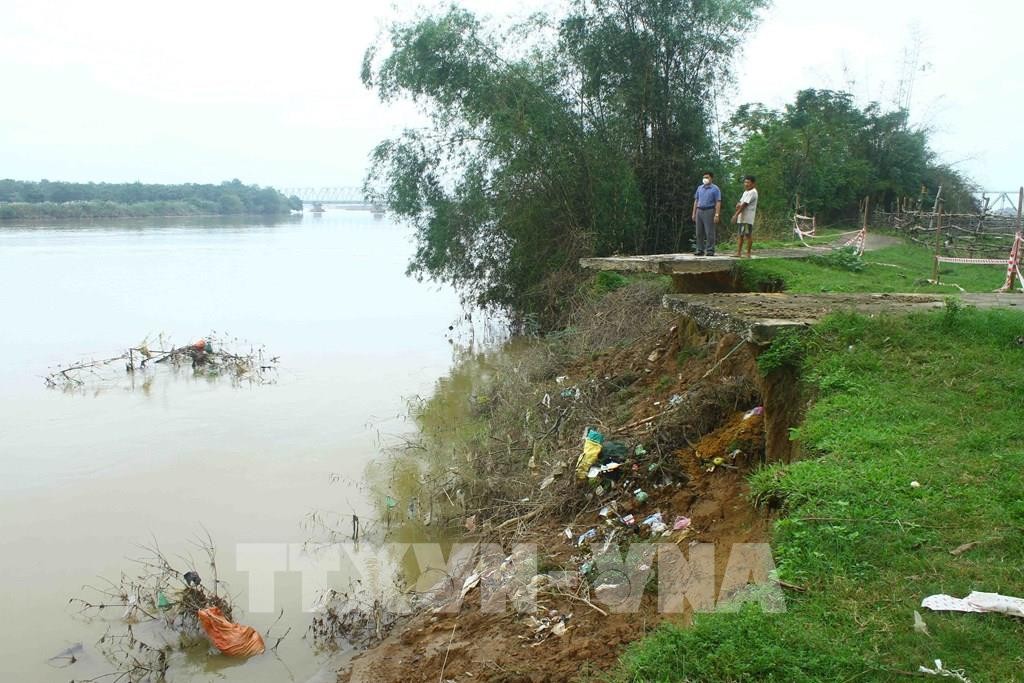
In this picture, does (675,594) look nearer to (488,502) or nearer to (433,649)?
(433,649)

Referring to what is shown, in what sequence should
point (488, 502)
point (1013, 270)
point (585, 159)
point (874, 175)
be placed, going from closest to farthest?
point (488, 502), point (1013, 270), point (585, 159), point (874, 175)

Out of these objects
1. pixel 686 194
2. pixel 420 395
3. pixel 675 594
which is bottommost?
pixel 420 395

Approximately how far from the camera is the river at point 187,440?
638 cm

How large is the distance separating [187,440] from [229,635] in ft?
20.2

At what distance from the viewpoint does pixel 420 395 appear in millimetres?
13734

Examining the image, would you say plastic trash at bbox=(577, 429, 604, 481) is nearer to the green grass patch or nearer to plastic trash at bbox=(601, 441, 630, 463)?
plastic trash at bbox=(601, 441, 630, 463)

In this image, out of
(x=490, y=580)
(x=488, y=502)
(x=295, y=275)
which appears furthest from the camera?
(x=295, y=275)

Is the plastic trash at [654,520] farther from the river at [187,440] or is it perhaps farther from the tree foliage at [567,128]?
the tree foliage at [567,128]

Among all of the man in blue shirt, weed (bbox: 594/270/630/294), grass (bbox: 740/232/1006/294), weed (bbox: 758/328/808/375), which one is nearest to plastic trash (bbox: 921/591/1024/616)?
weed (bbox: 758/328/808/375)

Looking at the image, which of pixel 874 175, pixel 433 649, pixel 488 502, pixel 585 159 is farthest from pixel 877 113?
pixel 433 649

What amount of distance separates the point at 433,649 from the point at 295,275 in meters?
33.3

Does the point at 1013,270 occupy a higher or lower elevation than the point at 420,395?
higher

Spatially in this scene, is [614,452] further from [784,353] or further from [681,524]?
[784,353]

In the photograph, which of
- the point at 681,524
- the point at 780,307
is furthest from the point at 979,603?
the point at 780,307
